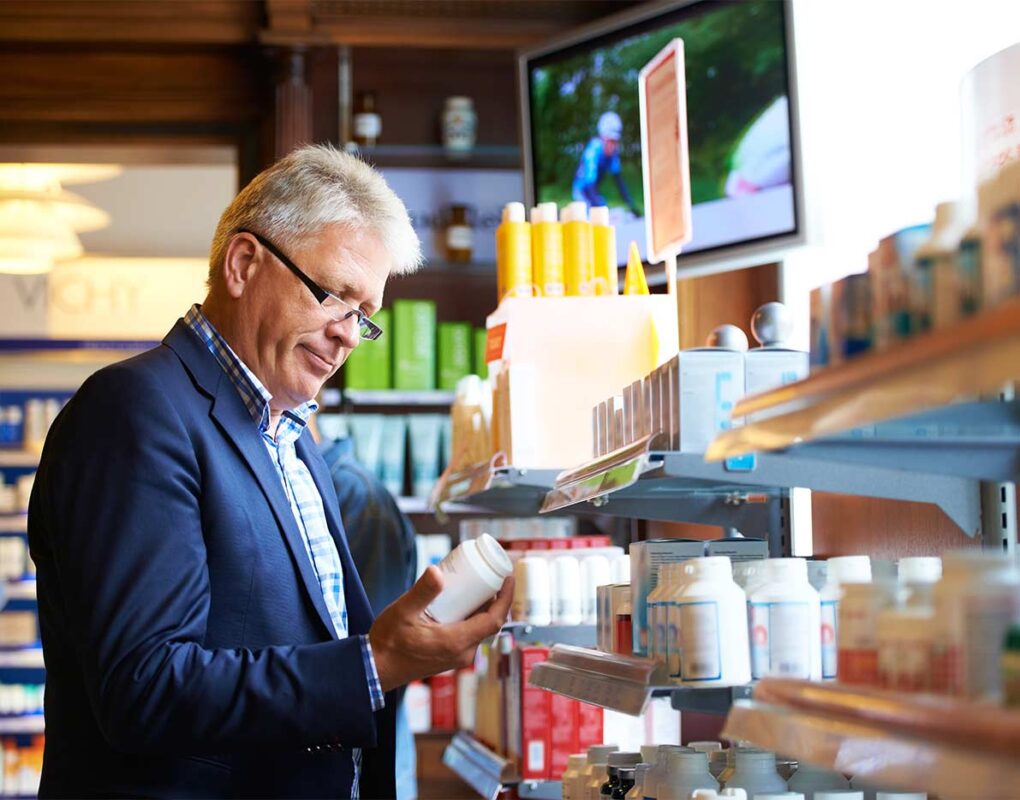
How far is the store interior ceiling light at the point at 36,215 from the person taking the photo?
7559 millimetres

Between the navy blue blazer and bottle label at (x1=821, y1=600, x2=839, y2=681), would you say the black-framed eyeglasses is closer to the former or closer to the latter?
the navy blue blazer

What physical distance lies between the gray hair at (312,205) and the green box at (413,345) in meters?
3.08

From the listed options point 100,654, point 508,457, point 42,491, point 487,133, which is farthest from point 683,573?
point 487,133

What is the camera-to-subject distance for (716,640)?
186 cm

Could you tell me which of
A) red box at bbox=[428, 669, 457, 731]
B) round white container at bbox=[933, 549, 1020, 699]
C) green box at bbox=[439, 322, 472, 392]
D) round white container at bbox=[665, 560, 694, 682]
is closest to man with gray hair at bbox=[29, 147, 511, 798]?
round white container at bbox=[665, 560, 694, 682]

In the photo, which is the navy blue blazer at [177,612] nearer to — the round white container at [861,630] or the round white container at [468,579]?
the round white container at [468,579]

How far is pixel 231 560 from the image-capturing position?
2117 mm

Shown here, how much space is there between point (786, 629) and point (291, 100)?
13.7ft

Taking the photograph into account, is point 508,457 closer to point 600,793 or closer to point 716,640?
point 600,793

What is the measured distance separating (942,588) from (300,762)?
4.03 feet

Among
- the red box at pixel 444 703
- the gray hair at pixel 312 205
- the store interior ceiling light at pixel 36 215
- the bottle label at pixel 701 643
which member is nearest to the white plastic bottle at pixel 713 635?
the bottle label at pixel 701 643

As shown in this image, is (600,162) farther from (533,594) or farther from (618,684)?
(618,684)

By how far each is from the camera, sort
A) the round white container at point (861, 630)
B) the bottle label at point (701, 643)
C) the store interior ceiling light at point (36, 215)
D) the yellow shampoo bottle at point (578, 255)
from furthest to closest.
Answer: the store interior ceiling light at point (36, 215)
the yellow shampoo bottle at point (578, 255)
the bottle label at point (701, 643)
the round white container at point (861, 630)

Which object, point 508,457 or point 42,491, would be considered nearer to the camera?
point 42,491
